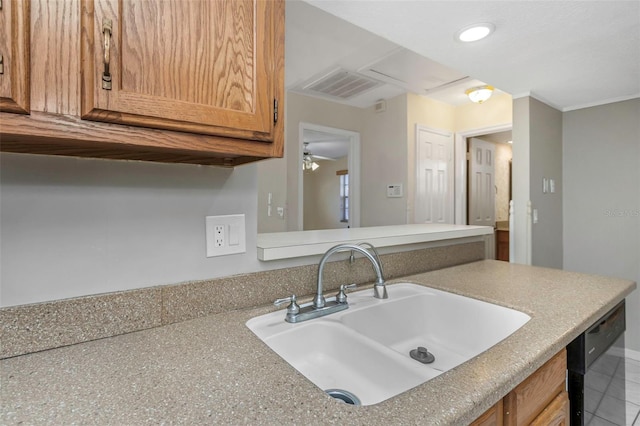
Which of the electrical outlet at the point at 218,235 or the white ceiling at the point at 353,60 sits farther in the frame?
the white ceiling at the point at 353,60

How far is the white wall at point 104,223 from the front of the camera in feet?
2.36

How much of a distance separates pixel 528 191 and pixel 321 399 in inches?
105

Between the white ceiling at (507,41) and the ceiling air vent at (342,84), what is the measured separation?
0.18 m

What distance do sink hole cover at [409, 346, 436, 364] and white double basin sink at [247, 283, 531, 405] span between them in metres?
0.02

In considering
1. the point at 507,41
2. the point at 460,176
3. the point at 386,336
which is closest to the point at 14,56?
the point at 386,336

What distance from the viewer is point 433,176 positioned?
3.74m

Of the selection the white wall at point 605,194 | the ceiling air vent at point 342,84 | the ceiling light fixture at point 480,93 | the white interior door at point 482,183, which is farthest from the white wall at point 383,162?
the white wall at point 605,194

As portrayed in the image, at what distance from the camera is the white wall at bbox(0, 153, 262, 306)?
719 mm

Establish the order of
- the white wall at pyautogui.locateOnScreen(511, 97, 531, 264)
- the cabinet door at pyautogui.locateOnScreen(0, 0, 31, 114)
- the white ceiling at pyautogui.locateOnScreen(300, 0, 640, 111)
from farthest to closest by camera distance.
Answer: the white wall at pyautogui.locateOnScreen(511, 97, 531, 264)
the white ceiling at pyautogui.locateOnScreen(300, 0, 640, 111)
the cabinet door at pyautogui.locateOnScreen(0, 0, 31, 114)

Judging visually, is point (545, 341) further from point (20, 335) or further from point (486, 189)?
point (486, 189)

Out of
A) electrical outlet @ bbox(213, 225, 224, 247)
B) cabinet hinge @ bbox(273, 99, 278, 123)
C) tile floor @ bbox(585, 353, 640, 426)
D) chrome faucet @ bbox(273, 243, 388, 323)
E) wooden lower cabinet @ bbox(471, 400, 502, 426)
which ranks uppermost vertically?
cabinet hinge @ bbox(273, 99, 278, 123)

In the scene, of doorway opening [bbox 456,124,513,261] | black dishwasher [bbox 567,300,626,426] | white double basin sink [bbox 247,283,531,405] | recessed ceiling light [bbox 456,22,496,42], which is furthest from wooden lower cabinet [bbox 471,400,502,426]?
doorway opening [bbox 456,124,513,261]

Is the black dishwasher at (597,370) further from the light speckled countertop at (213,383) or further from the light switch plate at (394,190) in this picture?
the light switch plate at (394,190)

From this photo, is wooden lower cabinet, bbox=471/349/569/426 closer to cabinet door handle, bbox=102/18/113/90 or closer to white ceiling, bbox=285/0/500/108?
cabinet door handle, bbox=102/18/113/90
